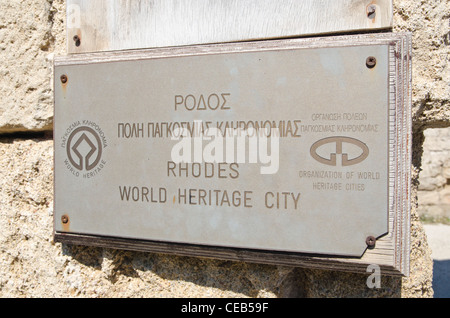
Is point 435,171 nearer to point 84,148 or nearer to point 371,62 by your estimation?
point 371,62

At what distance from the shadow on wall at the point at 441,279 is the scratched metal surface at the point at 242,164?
68.6 inches

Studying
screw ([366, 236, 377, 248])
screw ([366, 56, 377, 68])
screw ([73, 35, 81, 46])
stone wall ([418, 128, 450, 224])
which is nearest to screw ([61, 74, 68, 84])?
screw ([73, 35, 81, 46])

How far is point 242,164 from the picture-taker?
127 cm

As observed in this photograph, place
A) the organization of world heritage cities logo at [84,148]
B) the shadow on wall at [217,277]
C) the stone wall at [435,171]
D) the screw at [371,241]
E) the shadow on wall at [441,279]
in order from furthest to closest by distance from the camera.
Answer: the stone wall at [435,171] < the shadow on wall at [441,279] < the organization of world heritage cities logo at [84,148] < the shadow on wall at [217,277] < the screw at [371,241]

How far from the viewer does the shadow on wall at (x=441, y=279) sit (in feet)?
8.38

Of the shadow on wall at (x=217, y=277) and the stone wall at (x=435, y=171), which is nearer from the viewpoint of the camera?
the shadow on wall at (x=217, y=277)

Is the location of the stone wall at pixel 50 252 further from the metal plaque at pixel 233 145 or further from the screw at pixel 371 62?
the screw at pixel 371 62

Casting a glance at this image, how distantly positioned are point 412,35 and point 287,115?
430mm

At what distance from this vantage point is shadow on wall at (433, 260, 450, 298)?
2.55m

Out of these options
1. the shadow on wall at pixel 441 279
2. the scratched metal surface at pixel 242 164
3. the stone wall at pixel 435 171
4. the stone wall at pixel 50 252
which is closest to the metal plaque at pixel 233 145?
the scratched metal surface at pixel 242 164

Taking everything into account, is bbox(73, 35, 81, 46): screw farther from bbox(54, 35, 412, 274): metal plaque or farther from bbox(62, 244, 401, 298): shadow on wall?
bbox(62, 244, 401, 298): shadow on wall

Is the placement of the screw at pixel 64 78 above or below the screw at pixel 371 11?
below

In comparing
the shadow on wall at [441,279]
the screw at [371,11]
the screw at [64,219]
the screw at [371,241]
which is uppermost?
the screw at [371,11]

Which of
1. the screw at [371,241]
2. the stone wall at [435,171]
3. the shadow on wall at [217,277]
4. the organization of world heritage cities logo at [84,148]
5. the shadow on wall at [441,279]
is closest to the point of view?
the screw at [371,241]
